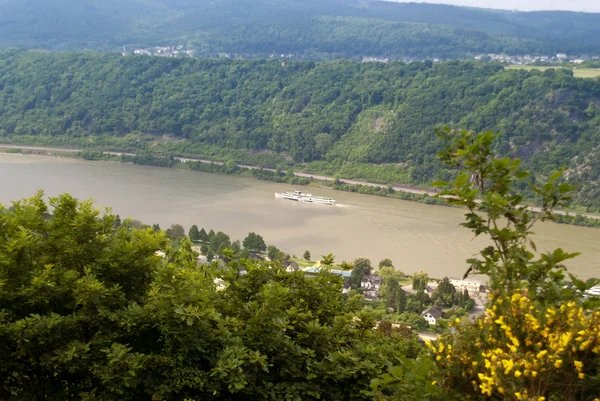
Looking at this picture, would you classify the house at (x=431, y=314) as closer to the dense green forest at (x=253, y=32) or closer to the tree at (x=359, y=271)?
the tree at (x=359, y=271)

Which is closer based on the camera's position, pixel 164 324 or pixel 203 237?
pixel 164 324

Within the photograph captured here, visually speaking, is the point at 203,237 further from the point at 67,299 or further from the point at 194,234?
the point at 67,299

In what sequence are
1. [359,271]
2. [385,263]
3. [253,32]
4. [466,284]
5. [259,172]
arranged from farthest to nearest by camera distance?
[253,32]
[259,172]
[385,263]
[359,271]
[466,284]

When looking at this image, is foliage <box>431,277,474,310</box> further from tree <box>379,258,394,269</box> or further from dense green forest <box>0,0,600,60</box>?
dense green forest <box>0,0,600,60</box>

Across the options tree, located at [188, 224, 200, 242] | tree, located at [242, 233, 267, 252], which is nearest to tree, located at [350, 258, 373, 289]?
tree, located at [242, 233, 267, 252]

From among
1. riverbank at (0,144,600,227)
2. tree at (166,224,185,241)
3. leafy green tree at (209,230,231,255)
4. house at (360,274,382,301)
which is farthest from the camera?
riverbank at (0,144,600,227)

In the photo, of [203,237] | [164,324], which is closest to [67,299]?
[164,324]

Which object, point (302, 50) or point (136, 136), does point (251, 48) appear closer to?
point (302, 50)
